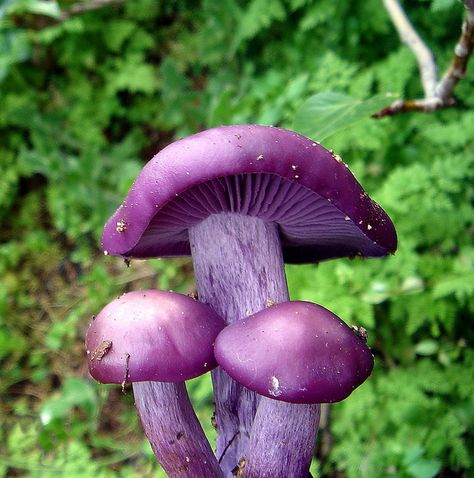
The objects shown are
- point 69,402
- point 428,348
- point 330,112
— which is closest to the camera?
point 330,112

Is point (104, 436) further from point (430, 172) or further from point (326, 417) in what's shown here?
point (430, 172)

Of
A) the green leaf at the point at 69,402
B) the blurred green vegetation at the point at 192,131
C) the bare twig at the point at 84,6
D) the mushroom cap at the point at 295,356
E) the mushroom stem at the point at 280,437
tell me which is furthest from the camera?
the bare twig at the point at 84,6

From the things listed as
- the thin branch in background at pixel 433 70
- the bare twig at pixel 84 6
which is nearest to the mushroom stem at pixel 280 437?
the thin branch in background at pixel 433 70

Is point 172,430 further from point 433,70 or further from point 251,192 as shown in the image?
point 433,70

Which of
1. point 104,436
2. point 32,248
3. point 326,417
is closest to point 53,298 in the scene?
point 32,248

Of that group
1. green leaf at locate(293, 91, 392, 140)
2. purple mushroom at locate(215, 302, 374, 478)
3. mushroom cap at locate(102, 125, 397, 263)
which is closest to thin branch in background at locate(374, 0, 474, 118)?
green leaf at locate(293, 91, 392, 140)

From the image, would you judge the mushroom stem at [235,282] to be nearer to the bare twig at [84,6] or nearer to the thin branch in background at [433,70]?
the thin branch in background at [433,70]

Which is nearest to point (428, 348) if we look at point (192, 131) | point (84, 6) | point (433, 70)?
point (433, 70)
